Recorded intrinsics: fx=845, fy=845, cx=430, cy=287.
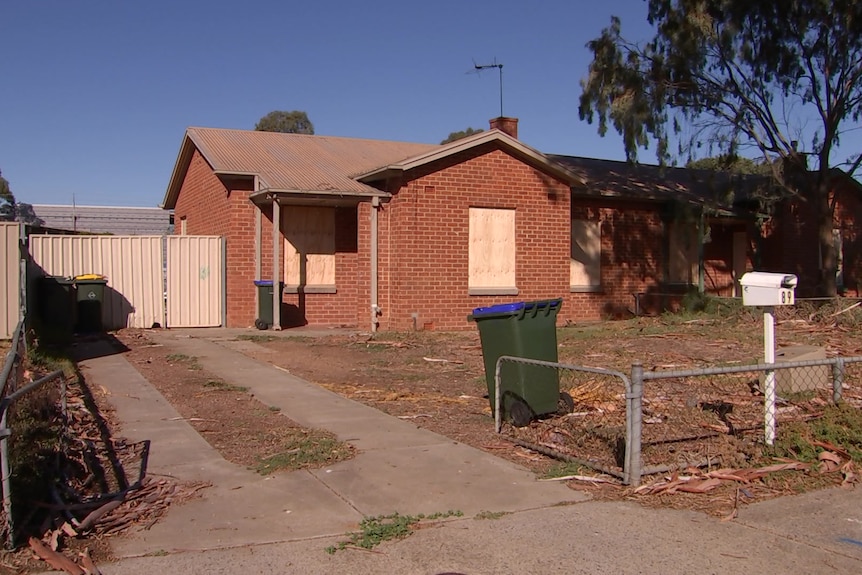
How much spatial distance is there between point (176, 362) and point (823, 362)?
9.46 m

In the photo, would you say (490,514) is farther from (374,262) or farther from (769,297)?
(374,262)

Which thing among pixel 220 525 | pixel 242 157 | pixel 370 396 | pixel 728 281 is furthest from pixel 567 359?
pixel 728 281

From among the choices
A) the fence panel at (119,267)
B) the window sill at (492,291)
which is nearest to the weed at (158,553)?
the fence panel at (119,267)

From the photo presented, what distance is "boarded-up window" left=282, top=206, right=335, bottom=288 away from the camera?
766 inches

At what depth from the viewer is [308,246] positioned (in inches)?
774

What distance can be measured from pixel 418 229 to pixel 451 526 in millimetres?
12754

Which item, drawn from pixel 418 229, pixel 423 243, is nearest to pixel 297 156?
pixel 418 229

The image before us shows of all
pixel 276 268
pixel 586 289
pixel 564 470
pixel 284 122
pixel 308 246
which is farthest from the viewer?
pixel 284 122

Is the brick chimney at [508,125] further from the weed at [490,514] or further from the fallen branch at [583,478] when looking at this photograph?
the weed at [490,514]

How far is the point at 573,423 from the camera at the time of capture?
8.41m

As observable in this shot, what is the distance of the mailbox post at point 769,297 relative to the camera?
6758 millimetres

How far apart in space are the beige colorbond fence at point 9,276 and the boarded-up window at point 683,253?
16.5 meters

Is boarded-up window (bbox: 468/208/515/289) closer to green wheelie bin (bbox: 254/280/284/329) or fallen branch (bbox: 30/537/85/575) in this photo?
green wheelie bin (bbox: 254/280/284/329)

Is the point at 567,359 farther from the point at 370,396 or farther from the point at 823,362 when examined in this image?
the point at 823,362
